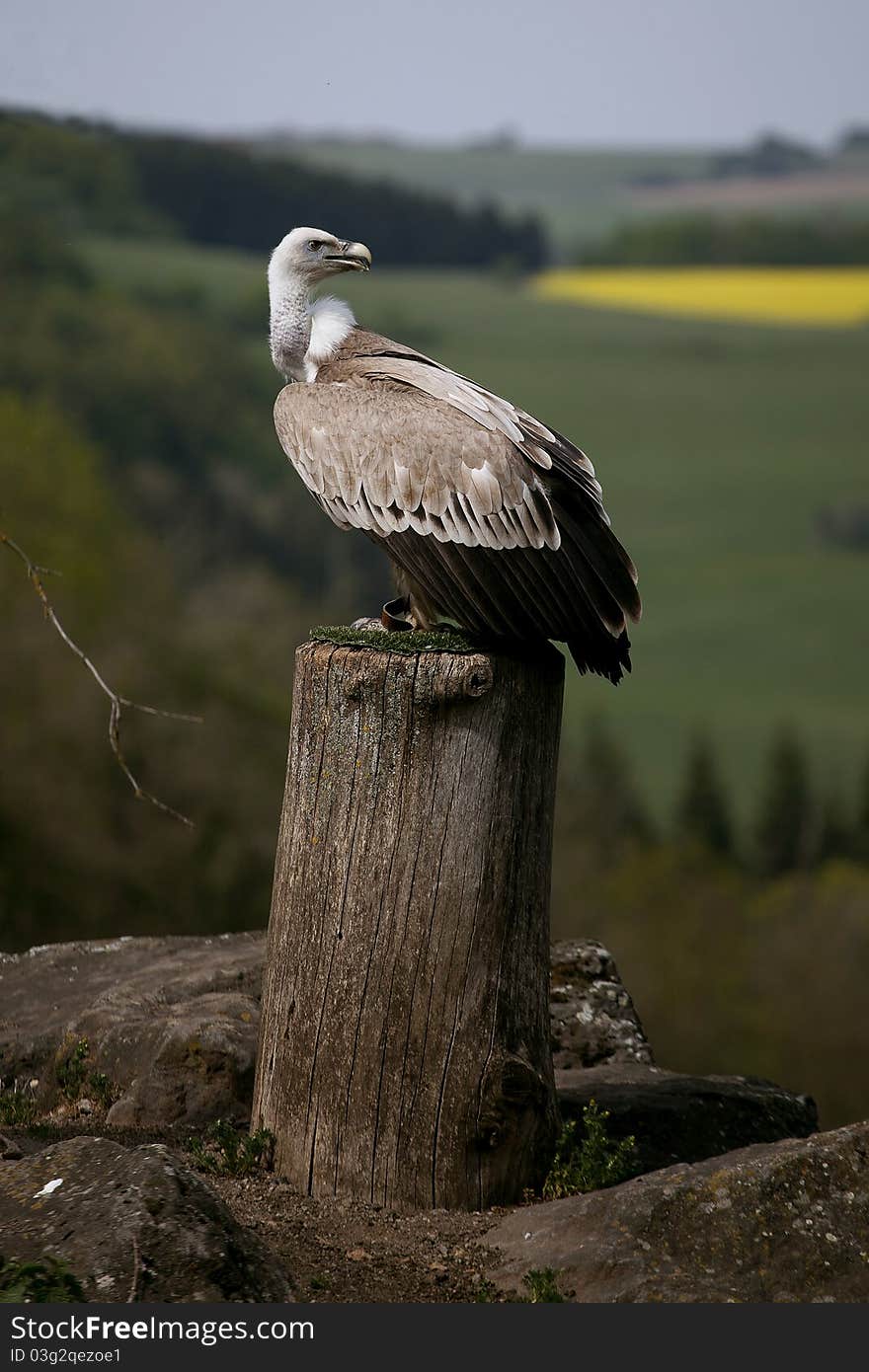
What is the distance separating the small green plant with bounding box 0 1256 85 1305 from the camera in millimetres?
3922

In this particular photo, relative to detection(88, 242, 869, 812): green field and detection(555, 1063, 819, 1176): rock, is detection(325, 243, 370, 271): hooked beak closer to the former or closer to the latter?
detection(555, 1063, 819, 1176): rock

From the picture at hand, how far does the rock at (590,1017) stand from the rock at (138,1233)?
308cm

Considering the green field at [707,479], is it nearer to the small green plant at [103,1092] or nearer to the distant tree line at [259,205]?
the distant tree line at [259,205]

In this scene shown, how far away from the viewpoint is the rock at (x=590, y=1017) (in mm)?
7223

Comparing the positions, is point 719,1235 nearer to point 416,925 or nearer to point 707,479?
point 416,925

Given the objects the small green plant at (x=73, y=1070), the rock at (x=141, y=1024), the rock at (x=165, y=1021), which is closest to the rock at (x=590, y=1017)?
the rock at (x=165, y=1021)

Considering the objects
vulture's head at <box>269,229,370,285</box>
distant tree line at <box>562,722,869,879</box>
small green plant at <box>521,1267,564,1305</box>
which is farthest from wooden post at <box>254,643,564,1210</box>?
distant tree line at <box>562,722,869,879</box>

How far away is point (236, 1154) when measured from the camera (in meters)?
5.47

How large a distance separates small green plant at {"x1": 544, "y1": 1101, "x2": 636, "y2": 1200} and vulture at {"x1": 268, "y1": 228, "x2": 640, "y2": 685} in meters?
1.70

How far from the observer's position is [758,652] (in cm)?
3750

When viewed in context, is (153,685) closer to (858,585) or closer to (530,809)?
(858,585)

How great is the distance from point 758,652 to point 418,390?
3293cm

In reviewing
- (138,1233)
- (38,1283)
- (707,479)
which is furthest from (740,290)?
(38,1283)

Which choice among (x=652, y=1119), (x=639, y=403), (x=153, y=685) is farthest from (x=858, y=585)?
(x=652, y=1119)
